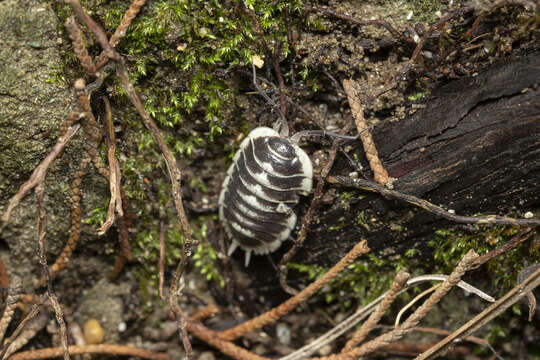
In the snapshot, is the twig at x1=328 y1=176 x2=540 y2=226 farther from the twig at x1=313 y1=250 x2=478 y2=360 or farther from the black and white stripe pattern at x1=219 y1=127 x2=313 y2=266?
the black and white stripe pattern at x1=219 y1=127 x2=313 y2=266

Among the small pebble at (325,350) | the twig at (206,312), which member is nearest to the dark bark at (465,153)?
the small pebble at (325,350)

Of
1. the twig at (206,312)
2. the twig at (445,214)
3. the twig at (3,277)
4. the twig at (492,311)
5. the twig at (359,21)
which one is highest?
the twig at (359,21)

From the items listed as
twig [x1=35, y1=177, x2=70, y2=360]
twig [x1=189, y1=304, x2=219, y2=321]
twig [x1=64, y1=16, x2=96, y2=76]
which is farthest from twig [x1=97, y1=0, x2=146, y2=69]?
twig [x1=189, y1=304, x2=219, y2=321]

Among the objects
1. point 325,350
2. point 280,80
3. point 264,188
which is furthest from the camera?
point 325,350

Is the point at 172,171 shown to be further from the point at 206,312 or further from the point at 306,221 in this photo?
the point at 206,312

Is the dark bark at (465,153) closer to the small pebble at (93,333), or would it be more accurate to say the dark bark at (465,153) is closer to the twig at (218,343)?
the twig at (218,343)

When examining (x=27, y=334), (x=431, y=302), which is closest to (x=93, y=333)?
(x=27, y=334)
